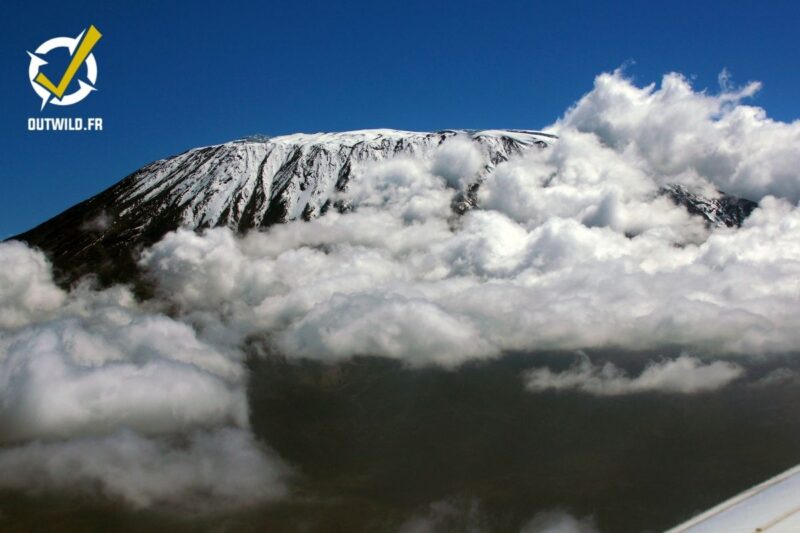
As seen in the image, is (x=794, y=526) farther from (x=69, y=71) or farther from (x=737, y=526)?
(x=69, y=71)

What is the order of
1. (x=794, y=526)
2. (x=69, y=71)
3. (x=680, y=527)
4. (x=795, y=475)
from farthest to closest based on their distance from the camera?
(x=69, y=71) → (x=795, y=475) → (x=680, y=527) → (x=794, y=526)

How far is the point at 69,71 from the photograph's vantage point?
424 feet

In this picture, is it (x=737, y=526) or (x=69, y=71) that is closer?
(x=737, y=526)

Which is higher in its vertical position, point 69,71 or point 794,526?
point 69,71

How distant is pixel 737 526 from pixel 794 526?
830mm

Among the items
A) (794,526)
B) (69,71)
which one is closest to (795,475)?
(794,526)

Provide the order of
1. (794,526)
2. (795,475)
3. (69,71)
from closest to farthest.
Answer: (794,526)
(795,475)
(69,71)

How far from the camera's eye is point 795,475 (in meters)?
13.9

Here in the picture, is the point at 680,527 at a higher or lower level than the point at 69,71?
lower

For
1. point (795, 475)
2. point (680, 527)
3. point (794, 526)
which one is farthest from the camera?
point (795, 475)

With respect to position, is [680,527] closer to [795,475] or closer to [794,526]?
[794,526]

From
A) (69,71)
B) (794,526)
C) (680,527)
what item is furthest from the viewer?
(69,71)

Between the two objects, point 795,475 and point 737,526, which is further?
point 795,475

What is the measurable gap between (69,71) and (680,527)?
149 m
